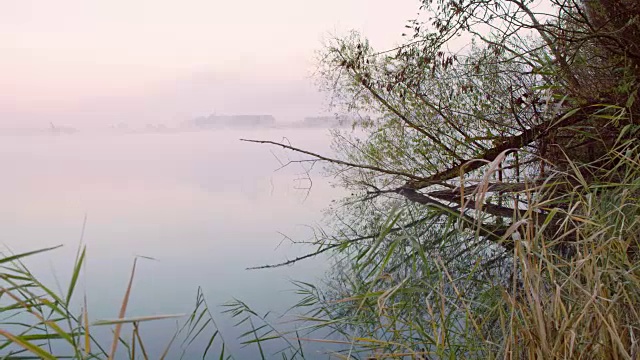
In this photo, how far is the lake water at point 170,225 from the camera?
454 centimetres

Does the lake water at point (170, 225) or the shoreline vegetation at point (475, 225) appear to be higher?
the shoreline vegetation at point (475, 225)

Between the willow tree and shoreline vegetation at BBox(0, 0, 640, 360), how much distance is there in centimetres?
2

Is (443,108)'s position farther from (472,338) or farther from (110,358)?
(110,358)

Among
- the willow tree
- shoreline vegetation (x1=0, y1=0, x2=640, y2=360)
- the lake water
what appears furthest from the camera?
the lake water

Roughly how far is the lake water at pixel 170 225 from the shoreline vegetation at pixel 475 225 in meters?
0.42

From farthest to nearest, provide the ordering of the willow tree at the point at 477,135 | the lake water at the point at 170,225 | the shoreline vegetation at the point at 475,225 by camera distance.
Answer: the lake water at the point at 170,225
the willow tree at the point at 477,135
the shoreline vegetation at the point at 475,225

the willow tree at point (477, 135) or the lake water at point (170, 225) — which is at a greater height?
the willow tree at point (477, 135)

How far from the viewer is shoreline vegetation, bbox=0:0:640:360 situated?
137 cm

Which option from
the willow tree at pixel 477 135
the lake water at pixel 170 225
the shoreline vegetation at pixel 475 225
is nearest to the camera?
the shoreline vegetation at pixel 475 225

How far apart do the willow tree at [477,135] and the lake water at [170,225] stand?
2.37 feet

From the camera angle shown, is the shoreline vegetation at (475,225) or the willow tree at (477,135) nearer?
the shoreline vegetation at (475,225)

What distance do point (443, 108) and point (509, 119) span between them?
0.51 m

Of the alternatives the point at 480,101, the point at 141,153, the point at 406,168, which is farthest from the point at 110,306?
the point at 141,153

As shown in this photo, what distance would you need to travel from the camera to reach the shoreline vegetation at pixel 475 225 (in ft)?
4.50
